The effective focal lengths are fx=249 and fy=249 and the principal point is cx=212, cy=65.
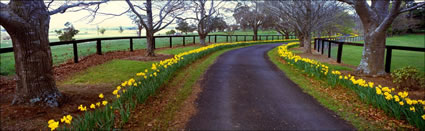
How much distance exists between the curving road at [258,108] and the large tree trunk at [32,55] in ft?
9.65

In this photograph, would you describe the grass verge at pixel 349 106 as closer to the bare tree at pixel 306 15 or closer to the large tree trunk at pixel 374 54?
the large tree trunk at pixel 374 54

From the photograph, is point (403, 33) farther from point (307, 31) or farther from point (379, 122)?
point (379, 122)

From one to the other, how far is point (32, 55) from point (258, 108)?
14.3 feet

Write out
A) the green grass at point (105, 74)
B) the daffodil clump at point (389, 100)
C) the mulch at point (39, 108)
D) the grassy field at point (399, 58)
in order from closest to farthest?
the daffodil clump at point (389, 100) < the mulch at point (39, 108) < the green grass at point (105, 74) < the grassy field at point (399, 58)

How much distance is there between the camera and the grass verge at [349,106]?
4.02 meters

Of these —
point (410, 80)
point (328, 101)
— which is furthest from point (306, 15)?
point (328, 101)

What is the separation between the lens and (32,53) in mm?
4570

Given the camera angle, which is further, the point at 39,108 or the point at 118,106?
the point at 39,108

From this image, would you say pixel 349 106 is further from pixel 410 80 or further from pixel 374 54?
pixel 374 54

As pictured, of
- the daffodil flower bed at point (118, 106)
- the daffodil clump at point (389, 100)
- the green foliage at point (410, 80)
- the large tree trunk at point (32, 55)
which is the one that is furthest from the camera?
the green foliage at point (410, 80)

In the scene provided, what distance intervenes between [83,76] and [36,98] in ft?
9.91

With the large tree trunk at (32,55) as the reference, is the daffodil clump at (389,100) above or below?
below

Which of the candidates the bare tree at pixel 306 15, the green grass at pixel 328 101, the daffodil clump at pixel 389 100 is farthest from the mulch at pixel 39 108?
the bare tree at pixel 306 15

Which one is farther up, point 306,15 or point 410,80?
point 306,15
